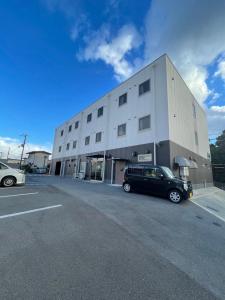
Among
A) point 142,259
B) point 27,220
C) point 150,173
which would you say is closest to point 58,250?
point 142,259

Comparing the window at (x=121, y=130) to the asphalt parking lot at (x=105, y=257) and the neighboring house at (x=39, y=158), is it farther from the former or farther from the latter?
the neighboring house at (x=39, y=158)

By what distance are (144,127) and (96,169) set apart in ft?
25.6

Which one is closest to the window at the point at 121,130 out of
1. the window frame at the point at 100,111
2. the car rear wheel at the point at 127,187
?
the window frame at the point at 100,111

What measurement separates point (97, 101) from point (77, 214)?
1821cm

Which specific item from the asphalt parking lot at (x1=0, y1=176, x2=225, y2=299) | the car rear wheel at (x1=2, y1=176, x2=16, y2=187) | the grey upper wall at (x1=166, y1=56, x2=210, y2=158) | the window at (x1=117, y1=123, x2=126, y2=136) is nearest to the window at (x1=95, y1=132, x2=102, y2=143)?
the window at (x1=117, y1=123, x2=126, y2=136)

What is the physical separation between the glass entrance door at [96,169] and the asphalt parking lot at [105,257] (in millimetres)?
12002

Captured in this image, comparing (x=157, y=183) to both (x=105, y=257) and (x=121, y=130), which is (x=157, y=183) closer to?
(x=105, y=257)

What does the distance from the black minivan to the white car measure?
23.4 feet

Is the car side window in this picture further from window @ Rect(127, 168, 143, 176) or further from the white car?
the white car

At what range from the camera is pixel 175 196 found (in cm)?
771

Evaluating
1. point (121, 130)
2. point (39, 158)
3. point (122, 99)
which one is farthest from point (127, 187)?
point (39, 158)

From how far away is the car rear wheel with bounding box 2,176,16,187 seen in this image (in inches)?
366

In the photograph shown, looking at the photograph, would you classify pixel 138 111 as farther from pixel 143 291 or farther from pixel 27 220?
pixel 143 291

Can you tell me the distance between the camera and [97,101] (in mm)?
20641
